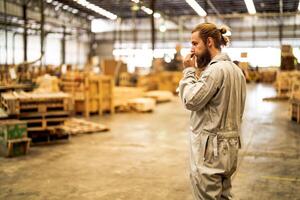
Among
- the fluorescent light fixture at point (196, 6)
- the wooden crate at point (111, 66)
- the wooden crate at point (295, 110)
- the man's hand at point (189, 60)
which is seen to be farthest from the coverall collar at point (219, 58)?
the fluorescent light fixture at point (196, 6)

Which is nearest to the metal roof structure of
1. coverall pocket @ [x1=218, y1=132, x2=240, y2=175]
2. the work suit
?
the work suit

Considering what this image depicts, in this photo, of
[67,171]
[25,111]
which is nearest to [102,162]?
[67,171]

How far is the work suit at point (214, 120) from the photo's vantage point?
8.55 feet

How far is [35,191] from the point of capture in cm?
535

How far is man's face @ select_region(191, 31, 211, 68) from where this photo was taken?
2.69 meters

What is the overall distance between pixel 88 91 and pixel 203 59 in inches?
420

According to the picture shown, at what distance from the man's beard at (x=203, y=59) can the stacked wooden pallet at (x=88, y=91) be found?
10592 mm

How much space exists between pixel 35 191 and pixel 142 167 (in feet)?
6.60

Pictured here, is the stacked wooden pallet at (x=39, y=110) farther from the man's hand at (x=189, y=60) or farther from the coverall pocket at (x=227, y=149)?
the coverall pocket at (x=227, y=149)

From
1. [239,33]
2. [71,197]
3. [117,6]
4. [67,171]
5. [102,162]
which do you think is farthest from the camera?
Result: [239,33]

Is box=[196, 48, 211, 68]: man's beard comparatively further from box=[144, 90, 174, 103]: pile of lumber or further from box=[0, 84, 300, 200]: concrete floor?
box=[144, 90, 174, 103]: pile of lumber

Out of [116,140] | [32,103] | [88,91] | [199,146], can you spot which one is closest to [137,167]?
[116,140]

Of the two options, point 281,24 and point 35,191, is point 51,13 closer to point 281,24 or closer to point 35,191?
point 281,24

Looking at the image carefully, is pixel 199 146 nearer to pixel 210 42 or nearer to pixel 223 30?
pixel 210 42
